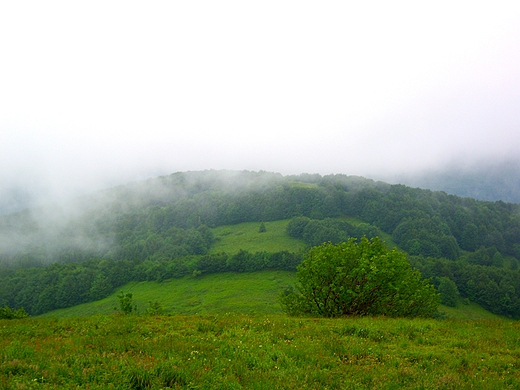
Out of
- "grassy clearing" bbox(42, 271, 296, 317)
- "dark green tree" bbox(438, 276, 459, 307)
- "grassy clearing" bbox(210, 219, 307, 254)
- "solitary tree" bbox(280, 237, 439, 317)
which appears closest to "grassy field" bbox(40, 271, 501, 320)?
"grassy clearing" bbox(42, 271, 296, 317)

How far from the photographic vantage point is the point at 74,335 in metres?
12.3

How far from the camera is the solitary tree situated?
76.1ft

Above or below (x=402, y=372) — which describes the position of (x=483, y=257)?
below

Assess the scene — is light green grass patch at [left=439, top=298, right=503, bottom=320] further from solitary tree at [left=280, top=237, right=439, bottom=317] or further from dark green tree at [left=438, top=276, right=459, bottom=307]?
solitary tree at [left=280, top=237, right=439, bottom=317]

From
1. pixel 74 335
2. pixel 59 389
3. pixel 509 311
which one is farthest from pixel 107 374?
pixel 509 311

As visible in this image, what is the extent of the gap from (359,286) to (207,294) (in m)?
114

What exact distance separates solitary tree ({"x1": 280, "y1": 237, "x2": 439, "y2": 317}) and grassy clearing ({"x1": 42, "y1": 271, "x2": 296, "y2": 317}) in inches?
3014

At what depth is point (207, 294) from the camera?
126m

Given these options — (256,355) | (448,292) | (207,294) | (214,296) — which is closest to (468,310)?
(448,292)

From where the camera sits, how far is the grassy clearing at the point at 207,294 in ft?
353

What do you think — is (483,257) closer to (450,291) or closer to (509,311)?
(509,311)

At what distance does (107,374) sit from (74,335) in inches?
245

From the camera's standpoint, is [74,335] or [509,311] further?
[509,311]

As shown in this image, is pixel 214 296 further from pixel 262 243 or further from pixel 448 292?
pixel 448 292
